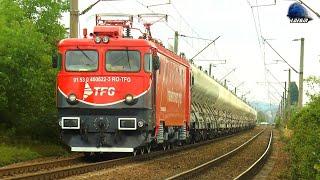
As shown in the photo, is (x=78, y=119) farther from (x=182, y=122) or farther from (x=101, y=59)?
(x=182, y=122)

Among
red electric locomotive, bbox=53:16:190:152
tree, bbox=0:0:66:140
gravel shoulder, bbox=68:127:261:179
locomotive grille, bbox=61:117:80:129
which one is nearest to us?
gravel shoulder, bbox=68:127:261:179

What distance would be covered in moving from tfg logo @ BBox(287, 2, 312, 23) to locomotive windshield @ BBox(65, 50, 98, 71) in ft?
23.5

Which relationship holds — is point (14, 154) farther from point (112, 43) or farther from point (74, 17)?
point (74, 17)

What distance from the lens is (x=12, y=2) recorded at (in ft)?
76.8

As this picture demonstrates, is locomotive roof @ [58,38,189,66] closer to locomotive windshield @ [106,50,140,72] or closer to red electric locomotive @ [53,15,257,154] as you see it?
red electric locomotive @ [53,15,257,154]

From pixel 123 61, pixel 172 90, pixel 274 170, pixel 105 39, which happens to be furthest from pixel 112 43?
pixel 274 170

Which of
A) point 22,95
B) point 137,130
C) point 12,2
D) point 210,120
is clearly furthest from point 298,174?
point 210,120

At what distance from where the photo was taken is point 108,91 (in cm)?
1858

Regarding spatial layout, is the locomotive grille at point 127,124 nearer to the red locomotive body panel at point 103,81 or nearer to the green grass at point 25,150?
the red locomotive body panel at point 103,81

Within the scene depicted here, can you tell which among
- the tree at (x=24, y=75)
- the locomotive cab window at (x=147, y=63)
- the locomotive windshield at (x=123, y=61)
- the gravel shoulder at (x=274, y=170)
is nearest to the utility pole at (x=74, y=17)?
the tree at (x=24, y=75)

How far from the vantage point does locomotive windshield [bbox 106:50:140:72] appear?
62.1ft

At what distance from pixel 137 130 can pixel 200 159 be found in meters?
4.44

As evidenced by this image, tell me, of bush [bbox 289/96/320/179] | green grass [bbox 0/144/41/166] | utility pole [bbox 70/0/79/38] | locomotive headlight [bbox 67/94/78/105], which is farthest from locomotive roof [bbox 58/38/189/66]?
bush [bbox 289/96/320/179]

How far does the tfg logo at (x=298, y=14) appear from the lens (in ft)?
44.2
